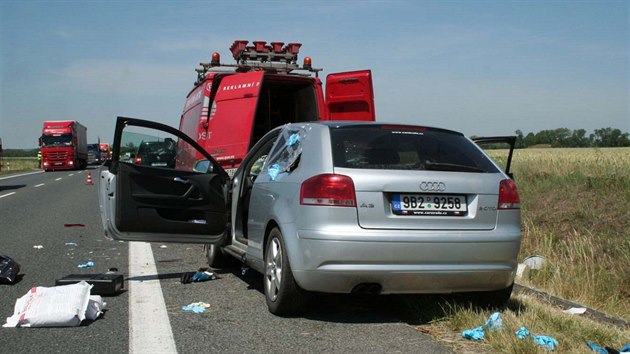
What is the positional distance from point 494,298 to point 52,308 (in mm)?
3370

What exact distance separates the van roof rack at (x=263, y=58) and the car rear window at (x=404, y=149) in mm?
7523

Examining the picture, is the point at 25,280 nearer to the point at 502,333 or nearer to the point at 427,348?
the point at 427,348

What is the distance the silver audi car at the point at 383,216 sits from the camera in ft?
15.8

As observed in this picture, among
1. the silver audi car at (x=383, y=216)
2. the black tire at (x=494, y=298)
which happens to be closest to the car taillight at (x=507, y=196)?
the silver audi car at (x=383, y=216)

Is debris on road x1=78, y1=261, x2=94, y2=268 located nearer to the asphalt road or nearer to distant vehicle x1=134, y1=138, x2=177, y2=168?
the asphalt road

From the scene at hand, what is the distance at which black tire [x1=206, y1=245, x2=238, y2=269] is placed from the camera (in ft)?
24.4

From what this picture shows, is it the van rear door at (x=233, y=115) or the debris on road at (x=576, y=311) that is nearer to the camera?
the debris on road at (x=576, y=311)

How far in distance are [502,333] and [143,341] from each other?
2.36 m

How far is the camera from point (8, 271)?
6590 mm

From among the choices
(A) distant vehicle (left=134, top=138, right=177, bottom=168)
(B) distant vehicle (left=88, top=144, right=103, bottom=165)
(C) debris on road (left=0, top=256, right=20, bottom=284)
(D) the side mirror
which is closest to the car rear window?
(D) the side mirror

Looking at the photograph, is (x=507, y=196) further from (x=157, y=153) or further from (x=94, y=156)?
(x=94, y=156)

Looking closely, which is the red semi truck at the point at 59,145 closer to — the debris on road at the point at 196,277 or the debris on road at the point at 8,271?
the debris on road at the point at 8,271

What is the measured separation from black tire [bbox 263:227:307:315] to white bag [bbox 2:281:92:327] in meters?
1.39

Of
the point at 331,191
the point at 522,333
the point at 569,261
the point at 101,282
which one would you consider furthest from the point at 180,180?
the point at 569,261
